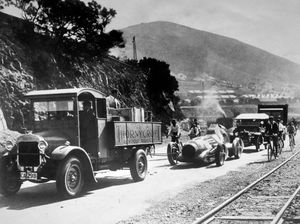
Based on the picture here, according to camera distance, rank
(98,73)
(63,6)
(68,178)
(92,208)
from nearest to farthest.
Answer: (92,208), (68,178), (63,6), (98,73)

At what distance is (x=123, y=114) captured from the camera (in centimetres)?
1277

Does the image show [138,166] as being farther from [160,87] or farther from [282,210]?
[160,87]

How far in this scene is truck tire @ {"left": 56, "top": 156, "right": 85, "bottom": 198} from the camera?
360 inches

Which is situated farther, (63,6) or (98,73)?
(98,73)

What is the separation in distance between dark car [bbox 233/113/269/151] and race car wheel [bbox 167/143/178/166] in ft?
23.0

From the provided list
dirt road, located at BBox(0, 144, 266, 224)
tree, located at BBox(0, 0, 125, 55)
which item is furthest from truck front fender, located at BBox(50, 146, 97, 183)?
tree, located at BBox(0, 0, 125, 55)

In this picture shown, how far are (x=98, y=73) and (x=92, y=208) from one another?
85.6ft

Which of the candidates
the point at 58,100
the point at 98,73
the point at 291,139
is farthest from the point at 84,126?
the point at 98,73

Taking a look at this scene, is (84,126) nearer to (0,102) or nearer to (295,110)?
(0,102)

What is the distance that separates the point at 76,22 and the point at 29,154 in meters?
23.0

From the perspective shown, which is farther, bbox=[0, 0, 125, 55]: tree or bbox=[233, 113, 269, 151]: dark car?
bbox=[0, 0, 125, 55]: tree

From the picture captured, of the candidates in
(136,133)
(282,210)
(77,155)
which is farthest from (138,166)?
(282,210)

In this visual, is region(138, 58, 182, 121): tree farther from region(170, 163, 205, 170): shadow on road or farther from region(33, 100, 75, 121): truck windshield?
region(33, 100, 75, 121): truck windshield

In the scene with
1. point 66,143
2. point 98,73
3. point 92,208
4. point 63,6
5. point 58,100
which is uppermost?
point 63,6
